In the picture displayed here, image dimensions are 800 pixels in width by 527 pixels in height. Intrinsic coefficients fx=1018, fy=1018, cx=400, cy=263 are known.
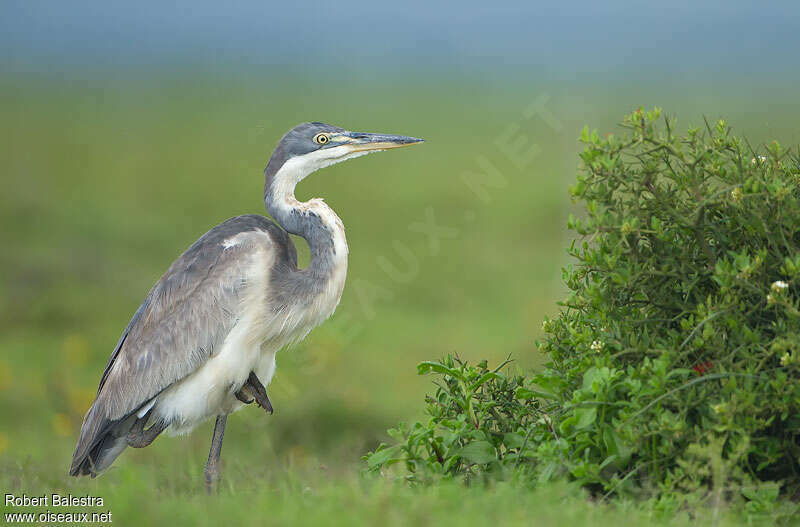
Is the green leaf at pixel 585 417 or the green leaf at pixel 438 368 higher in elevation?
the green leaf at pixel 438 368

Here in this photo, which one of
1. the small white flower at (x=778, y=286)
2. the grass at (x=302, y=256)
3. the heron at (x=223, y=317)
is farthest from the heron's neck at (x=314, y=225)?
the small white flower at (x=778, y=286)

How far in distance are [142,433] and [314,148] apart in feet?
6.60

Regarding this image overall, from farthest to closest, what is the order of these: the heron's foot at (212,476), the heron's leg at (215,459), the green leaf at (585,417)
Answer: the heron's leg at (215,459) < the heron's foot at (212,476) < the green leaf at (585,417)

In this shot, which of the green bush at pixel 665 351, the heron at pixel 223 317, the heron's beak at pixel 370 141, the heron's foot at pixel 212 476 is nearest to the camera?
the green bush at pixel 665 351

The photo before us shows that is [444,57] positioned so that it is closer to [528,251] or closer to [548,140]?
[548,140]

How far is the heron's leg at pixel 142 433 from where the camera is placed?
20.0 feet

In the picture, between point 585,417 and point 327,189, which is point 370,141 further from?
point 327,189

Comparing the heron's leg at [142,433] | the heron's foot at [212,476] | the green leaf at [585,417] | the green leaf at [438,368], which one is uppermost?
the green leaf at [438,368]

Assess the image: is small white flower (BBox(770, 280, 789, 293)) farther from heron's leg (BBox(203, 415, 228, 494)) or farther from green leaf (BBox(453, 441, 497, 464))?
heron's leg (BBox(203, 415, 228, 494))

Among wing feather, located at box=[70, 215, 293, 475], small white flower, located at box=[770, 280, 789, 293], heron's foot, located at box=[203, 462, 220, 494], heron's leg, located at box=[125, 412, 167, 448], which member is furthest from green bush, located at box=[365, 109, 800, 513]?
heron's leg, located at box=[125, 412, 167, 448]

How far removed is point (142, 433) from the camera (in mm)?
6141

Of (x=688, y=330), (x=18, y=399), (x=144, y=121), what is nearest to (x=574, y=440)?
(x=688, y=330)

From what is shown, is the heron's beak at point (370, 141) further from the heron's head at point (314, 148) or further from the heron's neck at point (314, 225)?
the heron's neck at point (314, 225)

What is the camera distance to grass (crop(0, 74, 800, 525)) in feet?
16.2
